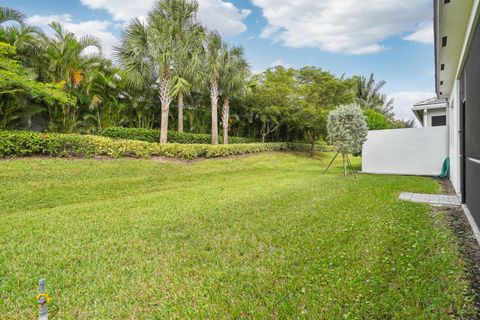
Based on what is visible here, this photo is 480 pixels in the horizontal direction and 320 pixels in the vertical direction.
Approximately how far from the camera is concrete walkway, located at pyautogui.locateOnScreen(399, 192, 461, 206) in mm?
6062

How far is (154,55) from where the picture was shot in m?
12.6

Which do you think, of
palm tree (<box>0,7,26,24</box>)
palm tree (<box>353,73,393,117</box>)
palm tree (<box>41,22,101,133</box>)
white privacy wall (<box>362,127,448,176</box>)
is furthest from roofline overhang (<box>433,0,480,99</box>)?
palm tree (<box>353,73,393,117</box>)

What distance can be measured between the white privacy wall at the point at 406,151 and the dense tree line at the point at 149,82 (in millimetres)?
4973

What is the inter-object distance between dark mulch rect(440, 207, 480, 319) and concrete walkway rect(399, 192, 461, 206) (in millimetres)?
598

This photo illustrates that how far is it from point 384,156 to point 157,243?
12.2m

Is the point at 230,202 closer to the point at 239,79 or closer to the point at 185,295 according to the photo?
the point at 185,295

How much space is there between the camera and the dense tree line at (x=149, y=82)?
11.3 metres

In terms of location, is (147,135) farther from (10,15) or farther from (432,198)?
(432,198)

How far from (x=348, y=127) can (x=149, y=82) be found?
9.53 m

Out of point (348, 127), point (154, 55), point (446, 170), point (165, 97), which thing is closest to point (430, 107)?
point (446, 170)

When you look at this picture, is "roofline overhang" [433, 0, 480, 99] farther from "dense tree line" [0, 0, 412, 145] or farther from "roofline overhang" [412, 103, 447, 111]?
"dense tree line" [0, 0, 412, 145]

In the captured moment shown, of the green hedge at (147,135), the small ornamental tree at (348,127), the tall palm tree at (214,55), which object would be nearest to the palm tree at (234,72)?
the tall palm tree at (214,55)

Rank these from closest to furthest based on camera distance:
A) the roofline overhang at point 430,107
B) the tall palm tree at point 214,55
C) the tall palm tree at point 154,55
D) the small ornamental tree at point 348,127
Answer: the small ornamental tree at point 348,127 → the tall palm tree at point 154,55 → the roofline overhang at point 430,107 → the tall palm tree at point 214,55

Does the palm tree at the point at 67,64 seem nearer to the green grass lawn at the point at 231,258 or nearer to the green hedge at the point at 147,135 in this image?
the green hedge at the point at 147,135
